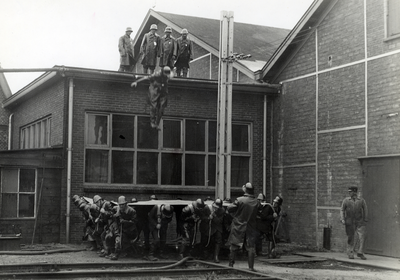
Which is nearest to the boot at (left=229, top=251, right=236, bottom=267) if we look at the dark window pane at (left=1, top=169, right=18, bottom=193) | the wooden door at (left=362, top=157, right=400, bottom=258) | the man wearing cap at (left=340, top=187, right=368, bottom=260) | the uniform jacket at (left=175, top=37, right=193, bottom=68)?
the man wearing cap at (left=340, top=187, right=368, bottom=260)

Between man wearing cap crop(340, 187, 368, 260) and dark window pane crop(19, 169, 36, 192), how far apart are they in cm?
879

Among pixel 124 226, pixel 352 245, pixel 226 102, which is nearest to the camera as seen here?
pixel 124 226

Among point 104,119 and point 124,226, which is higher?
point 104,119

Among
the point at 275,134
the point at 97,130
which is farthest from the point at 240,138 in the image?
the point at 97,130

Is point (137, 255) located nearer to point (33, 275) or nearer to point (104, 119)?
point (33, 275)

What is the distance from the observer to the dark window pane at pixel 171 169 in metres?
18.7

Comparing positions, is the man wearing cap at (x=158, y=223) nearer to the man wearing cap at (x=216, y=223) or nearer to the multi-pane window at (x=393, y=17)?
the man wearing cap at (x=216, y=223)

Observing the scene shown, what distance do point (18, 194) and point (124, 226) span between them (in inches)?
194

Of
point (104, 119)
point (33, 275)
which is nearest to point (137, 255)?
point (33, 275)

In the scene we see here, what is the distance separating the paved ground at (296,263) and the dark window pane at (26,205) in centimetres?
148

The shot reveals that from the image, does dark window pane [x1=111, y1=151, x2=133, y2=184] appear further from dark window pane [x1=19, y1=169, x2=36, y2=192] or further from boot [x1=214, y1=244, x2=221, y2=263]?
boot [x1=214, y1=244, x2=221, y2=263]

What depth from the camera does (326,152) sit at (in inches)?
691

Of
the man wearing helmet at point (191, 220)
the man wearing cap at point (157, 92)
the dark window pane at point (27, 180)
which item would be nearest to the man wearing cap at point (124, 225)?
the man wearing helmet at point (191, 220)

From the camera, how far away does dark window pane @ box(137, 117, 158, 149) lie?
60.8 feet
